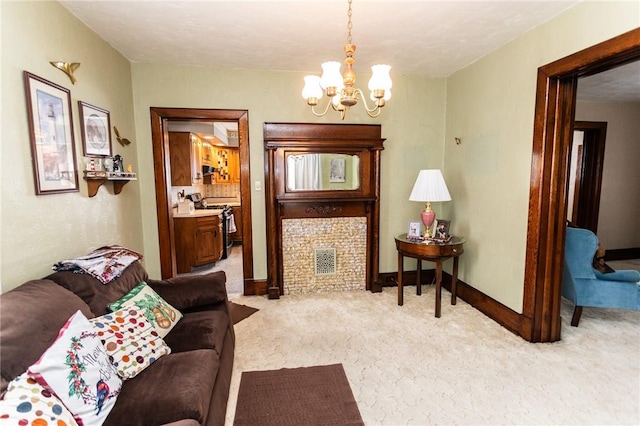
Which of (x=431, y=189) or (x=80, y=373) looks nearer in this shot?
(x=80, y=373)

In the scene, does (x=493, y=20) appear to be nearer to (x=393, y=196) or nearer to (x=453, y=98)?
(x=453, y=98)


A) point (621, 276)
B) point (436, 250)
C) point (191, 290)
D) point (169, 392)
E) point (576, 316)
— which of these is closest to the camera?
point (169, 392)

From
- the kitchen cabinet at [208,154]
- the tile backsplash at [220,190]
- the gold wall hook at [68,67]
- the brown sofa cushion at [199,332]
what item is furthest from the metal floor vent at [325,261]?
the tile backsplash at [220,190]

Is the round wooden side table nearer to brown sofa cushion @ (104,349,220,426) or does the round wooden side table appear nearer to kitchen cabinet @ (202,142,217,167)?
brown sofa cushion @ (104,349,220,426)

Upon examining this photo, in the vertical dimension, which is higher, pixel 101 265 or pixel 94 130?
pixel 94 130

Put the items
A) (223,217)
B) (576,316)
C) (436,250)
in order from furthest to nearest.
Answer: (223,217) → (436,250) → (576,316)

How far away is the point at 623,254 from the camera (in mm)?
5156

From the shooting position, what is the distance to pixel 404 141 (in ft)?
12.6

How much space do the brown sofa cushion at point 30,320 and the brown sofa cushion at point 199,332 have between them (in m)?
0.51

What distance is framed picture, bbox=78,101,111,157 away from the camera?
2.33 metres

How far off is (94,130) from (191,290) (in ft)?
4.86

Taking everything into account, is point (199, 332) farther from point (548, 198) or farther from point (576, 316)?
point (576, 316)

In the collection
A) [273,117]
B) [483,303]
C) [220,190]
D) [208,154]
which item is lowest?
[483,303]

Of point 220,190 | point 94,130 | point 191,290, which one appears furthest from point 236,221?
point 191,290
